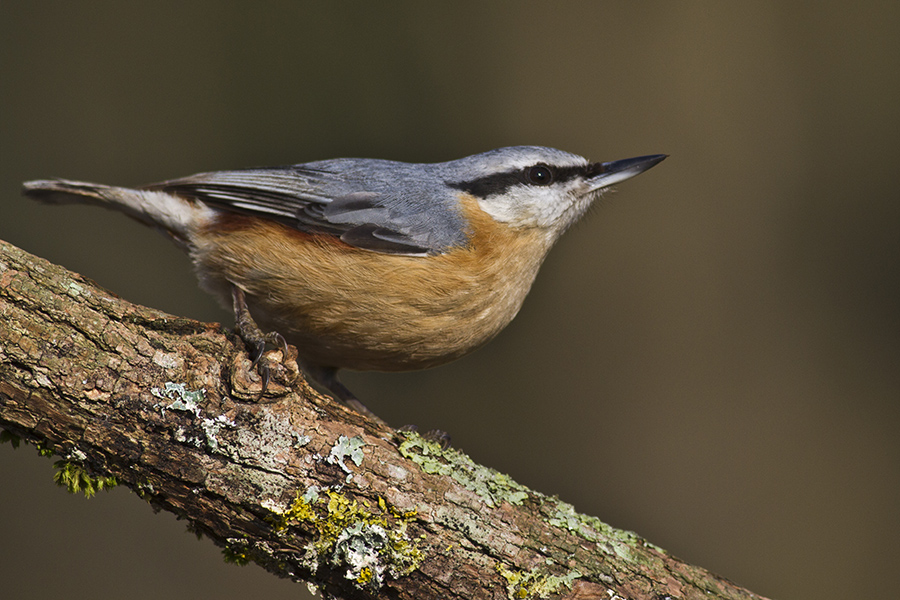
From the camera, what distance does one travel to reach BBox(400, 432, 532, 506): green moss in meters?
2.10

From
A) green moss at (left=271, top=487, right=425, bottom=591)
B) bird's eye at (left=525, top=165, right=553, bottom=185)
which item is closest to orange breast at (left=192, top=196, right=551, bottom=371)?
bird's eye at (left=525, top=165, right=553, bottom=185)

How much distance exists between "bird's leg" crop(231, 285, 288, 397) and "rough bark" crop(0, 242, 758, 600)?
0.12 ft

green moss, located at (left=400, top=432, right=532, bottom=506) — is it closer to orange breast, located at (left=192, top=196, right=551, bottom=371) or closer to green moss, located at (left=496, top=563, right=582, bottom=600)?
green moss, located at (left=496, top=563, right=582, bottom=600)

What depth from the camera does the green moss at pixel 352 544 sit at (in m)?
1.91

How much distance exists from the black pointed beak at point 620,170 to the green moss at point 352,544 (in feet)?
5.59

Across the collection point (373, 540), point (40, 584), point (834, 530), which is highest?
point (373, 540)

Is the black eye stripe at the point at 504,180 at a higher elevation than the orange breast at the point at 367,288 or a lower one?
higher

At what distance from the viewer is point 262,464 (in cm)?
191

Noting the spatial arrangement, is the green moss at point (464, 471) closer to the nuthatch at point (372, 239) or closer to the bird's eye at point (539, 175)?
the nuthatch at point (372, 239)

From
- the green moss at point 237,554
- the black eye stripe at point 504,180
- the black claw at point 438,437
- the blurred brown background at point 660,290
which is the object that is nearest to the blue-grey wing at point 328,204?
the black eye stripe at point 504,180

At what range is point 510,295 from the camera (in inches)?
110

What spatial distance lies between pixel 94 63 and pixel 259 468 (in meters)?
4.69

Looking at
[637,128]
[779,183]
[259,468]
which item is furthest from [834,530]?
[259,468]

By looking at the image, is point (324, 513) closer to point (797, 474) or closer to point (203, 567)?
point (203, 567)
